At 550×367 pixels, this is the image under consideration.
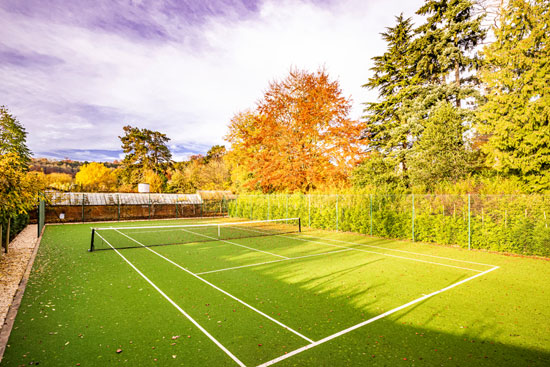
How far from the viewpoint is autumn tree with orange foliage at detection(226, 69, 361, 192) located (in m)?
23.1

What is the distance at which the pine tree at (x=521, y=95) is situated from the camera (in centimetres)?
1498

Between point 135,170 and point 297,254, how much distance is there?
51.2m

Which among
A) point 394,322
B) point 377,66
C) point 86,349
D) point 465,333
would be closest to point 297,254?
point 394,322

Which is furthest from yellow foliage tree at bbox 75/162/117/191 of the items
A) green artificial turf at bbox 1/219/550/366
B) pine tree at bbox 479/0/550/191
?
pine tree at bbox 479/0/550/191

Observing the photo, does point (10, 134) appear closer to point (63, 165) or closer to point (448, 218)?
point (448, 218)

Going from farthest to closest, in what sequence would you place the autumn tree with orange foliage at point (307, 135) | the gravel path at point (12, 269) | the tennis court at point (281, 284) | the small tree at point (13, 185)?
1. the autumn tree with orange foliage at point (307, 135)
2. the small tree at point (13, 185)
3. the gravel path at point (12, 269)
4. the tennis court at point (281, 284)

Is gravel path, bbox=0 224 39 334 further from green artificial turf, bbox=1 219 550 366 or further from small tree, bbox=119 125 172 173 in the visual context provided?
small tree, bbox=119 125 172 173

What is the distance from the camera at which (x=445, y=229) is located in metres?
13.3

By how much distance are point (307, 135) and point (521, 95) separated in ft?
45.6

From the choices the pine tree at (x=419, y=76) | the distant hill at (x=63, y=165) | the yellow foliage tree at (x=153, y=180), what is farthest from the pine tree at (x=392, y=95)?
the distant hill at (x=63, y=165)

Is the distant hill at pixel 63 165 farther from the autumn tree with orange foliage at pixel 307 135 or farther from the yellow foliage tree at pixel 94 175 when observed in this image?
the autumn tree with orange foliage at pixel 307 135

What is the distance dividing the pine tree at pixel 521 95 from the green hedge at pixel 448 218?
20.1ft

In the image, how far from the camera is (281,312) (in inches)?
220

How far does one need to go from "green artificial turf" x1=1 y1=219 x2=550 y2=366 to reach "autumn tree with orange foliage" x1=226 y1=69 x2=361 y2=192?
1364 centimetres
